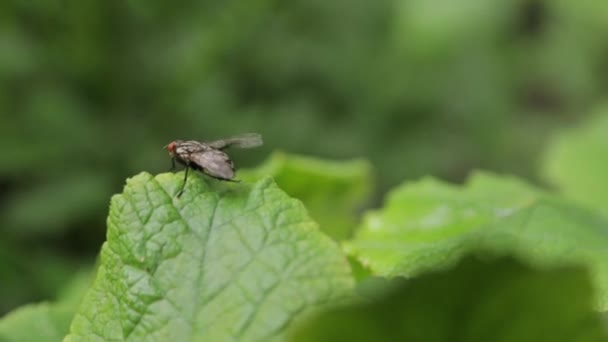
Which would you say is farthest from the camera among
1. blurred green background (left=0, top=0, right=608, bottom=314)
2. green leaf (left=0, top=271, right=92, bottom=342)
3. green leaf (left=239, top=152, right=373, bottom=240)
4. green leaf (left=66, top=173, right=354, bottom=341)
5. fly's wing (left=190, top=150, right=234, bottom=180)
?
blurred green background (left=0, top=0, right=608, bottom=314)

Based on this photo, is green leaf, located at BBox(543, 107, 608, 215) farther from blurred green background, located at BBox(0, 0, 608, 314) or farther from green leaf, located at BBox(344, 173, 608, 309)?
blurred green background, located at BBox(0, 0, 608, 314)

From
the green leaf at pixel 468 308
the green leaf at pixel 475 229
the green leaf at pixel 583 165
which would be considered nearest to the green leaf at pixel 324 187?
the green leaf at pixel 475 229

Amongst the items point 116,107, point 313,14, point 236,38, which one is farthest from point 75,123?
point 313,14

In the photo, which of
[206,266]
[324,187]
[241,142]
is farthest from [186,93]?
[206,266]

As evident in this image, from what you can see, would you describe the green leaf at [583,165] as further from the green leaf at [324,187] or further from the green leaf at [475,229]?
the green leaf at [324,187]

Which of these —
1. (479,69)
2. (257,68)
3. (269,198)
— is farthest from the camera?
(479,69)

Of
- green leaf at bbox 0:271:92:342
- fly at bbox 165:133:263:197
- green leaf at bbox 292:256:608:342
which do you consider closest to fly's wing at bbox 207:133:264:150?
fly at bbox 165:133:263:197

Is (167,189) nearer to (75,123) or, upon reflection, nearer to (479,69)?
(75,123)
